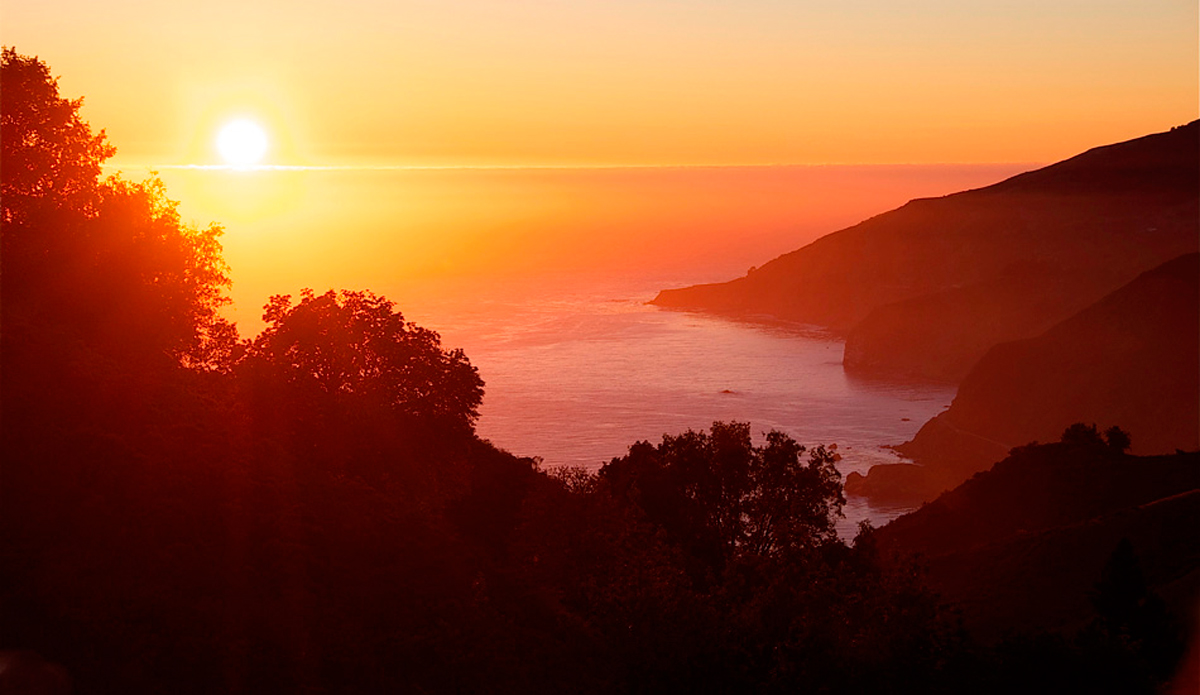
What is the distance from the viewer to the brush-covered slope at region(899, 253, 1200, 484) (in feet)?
275

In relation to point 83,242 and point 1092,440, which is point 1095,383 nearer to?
point 1092,440

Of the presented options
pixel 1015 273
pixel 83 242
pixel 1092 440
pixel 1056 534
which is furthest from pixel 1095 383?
pixel 83 242

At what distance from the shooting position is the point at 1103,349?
9562 cm

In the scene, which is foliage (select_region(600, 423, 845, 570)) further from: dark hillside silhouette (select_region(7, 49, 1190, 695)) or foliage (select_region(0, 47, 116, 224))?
foliage (select_region(0, 47, 116, 224))

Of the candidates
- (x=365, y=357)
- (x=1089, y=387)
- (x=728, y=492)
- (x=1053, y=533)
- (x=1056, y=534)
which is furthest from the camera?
(x=1089, y=387)

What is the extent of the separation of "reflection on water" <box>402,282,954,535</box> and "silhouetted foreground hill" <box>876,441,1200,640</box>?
17726mm

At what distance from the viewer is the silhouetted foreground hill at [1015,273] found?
145 meters

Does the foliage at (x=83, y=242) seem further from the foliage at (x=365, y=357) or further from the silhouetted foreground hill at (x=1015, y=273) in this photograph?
the silhouetted foreground hill at (x=1015, y=273)

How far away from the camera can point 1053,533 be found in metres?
34.3

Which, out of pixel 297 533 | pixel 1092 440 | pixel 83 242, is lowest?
pixel 1092 440

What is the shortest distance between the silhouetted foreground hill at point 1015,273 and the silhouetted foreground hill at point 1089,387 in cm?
3532

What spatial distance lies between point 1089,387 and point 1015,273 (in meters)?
78.9

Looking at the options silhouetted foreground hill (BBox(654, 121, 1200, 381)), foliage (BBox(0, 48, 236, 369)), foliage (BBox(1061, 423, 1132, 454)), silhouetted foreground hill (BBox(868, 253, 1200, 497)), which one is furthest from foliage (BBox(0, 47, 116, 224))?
silhouetted foreground hill (BBox(654, 121, 1200, 381))

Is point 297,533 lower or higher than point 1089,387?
higher
